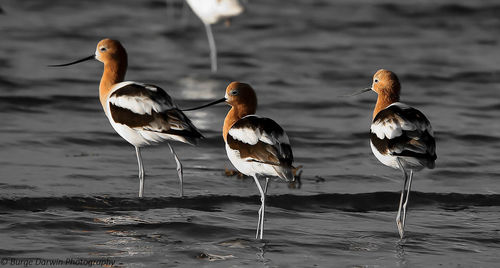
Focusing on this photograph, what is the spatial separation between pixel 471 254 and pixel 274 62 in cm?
1025

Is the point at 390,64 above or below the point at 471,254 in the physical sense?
above

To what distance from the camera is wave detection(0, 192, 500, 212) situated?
9211mm

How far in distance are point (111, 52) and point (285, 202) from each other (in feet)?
7.60

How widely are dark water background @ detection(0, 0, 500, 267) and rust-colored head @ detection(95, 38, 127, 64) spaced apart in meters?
1.20

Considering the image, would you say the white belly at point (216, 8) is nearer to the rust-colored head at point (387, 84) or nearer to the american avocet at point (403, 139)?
the rust-colored head at point (387, 84)

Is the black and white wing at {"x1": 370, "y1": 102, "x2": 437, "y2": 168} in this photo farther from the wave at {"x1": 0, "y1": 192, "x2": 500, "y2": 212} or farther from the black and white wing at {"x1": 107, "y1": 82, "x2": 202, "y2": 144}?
the black and white wing at {"x1": 107, "y1": 82, "x2": 202, "y2": 144}

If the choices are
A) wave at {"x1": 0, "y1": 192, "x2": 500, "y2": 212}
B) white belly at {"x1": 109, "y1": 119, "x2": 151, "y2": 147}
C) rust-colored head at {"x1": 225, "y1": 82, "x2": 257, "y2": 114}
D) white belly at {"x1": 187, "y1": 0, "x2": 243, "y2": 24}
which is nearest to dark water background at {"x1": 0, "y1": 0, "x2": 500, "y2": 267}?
wave at {"x1": 0, "y1": 192, "x2": 500, "y2": 212}

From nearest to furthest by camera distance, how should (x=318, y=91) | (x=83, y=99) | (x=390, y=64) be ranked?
(x=83, y=99) < (x=318, y=91) < (x=390, y=64)

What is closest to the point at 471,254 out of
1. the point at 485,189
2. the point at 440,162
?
the point at 485,189

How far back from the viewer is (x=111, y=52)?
403 inches

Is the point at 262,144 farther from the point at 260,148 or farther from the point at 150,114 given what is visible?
the point at 150,114

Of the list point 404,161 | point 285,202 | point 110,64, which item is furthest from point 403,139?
point 110,64

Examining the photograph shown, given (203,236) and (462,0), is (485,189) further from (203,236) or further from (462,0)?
(462,0)

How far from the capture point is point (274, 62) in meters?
17.9
